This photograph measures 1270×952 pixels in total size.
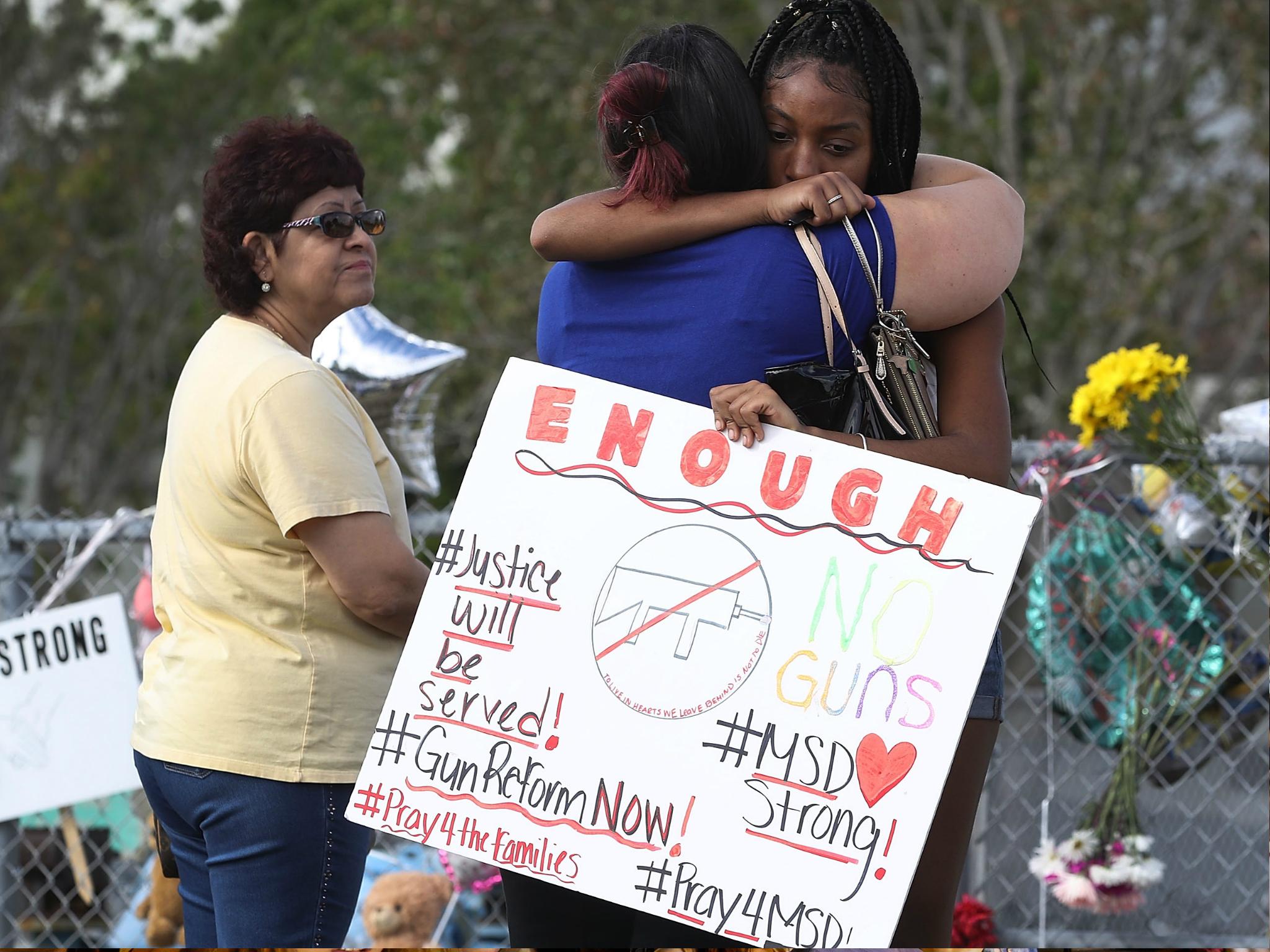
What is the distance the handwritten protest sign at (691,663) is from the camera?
1.94 meters

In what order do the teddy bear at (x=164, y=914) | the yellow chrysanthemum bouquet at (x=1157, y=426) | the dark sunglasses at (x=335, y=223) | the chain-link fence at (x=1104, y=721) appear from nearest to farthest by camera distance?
the dark sunglasses at (x=335, y=223)
the yellow chrysanthemum bouquet at (x=1157, y=426)
the chain-link fence at (x=1104, y=721)
the teddy bear at (x=164, y=914)

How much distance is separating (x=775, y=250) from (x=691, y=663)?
1.86 feet

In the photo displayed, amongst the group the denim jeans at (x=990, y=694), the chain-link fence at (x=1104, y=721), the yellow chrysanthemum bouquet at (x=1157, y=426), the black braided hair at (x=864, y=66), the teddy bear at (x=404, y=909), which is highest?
the black braided hair at (x=864, y=66)

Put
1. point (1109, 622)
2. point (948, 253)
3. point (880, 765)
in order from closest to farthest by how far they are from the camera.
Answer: point (880, 765), point (948, 253), point (1109, 622)

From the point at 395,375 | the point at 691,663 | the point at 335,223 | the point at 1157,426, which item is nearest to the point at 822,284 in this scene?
the point at 691,663

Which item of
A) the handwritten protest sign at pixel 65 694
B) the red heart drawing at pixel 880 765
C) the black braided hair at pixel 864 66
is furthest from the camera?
the handwritten protest sign at pixel 65 694

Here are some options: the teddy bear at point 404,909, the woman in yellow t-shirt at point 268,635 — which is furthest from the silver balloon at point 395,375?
the woman in yellow t-shirt at point 268,635

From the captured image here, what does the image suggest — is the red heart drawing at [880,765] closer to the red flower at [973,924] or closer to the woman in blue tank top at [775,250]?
the woman in blue tank top at [775,250]

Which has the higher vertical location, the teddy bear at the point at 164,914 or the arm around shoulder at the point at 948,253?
the arm around shoulder at the point at 948,253

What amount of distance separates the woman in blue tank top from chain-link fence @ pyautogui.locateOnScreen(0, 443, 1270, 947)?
5.58ft

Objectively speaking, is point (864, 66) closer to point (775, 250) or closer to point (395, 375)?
point (775, 250)

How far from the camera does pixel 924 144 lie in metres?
11.0

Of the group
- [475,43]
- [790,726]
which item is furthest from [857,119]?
[475,43]

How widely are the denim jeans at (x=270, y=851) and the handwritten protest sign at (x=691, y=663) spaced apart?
0.26m
